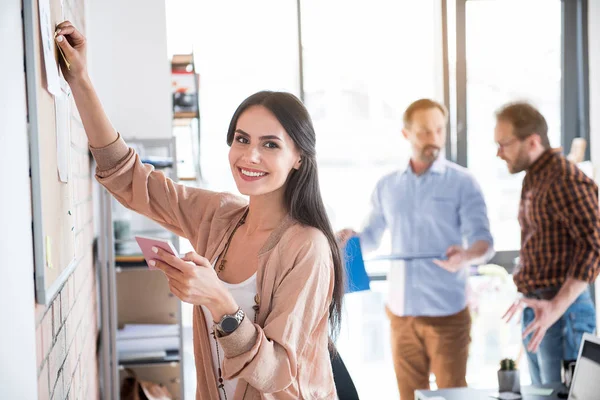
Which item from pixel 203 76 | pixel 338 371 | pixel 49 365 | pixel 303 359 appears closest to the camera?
pixel 49 365

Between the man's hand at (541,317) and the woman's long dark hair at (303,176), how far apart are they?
4.92 feet

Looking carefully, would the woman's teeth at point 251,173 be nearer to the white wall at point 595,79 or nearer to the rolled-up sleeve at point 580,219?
the rolled-up sleeve at point 580,219

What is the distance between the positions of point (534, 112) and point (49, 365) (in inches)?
107

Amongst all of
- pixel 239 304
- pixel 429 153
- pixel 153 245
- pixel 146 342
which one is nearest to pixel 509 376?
pixel 239 304

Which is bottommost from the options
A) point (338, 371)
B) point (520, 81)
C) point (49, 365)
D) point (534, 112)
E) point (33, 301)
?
point (338, 371)

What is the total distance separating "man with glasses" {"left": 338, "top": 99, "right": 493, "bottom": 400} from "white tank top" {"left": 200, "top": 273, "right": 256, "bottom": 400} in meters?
1.90

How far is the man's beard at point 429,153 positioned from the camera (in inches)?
143

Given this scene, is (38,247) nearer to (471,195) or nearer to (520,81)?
(471,195)

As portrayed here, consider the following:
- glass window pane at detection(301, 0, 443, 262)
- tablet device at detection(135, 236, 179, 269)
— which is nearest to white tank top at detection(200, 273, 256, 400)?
tablet device at detection(135, 236, 179, 269)

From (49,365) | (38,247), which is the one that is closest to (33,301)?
(38,247)

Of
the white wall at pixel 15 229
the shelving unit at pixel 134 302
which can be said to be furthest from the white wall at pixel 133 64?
the white wall at pixel 15 229

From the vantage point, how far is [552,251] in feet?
10.3

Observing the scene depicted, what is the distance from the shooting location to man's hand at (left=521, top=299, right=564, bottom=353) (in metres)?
3.04

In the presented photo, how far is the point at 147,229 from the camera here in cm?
397
